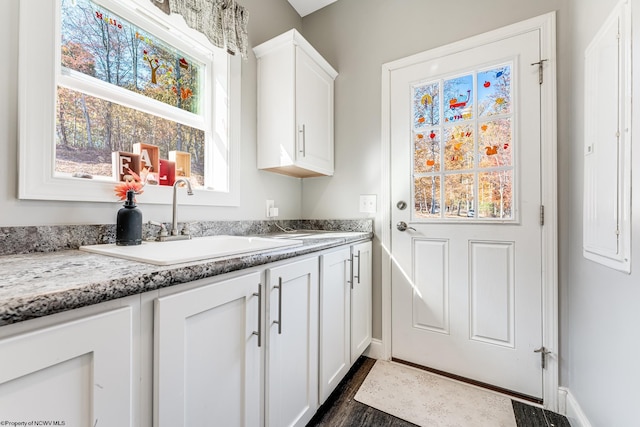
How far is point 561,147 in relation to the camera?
1.43m

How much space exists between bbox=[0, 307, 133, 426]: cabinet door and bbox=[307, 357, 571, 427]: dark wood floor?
3.55 ft

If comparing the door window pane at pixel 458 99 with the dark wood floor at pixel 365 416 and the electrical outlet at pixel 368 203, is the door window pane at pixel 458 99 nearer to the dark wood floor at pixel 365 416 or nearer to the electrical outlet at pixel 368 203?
the electrical outlet at pixel 368 203

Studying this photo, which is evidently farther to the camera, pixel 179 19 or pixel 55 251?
pixel 179 19

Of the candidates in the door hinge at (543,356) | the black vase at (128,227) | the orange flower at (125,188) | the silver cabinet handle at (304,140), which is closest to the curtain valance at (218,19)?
the silver cabinet handle at (304,140)

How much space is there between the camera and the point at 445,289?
1719 mm

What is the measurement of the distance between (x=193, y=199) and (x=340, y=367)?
1.25 m

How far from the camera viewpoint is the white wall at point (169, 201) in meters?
0.87

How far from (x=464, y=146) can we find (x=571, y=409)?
4.99 feet

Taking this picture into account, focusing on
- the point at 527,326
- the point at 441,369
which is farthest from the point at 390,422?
the point at 527,326

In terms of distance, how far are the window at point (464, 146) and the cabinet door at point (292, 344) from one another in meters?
1.04

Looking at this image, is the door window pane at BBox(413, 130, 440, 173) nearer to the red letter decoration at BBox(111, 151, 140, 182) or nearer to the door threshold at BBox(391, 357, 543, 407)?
the door threshold at BBox(391, 357, 543, 407)

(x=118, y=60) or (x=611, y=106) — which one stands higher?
(x=118, y=60)

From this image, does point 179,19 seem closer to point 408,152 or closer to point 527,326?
point 408,152

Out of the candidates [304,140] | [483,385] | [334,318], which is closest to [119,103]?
[304,140]
